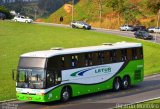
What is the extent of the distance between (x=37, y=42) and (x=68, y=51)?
1395 inches

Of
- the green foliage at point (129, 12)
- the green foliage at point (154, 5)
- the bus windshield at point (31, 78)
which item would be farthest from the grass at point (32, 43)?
the green foliage at point (129, 12)

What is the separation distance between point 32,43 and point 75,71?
34.2m

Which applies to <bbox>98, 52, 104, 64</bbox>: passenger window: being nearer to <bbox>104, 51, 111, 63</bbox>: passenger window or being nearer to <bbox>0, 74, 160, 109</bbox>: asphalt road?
<bbox>104, 51, 111, 63</bbox>: passenger window

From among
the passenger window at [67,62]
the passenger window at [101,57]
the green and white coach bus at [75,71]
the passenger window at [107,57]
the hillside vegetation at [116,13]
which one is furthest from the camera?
the hillside vegetation at [116,13]

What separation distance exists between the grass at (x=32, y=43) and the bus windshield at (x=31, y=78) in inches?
247

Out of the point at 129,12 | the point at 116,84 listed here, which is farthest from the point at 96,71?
the point at 129,12

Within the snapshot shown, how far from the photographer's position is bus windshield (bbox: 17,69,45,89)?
83.8ft

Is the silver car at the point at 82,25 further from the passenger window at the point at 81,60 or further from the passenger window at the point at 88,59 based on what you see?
the passenger window at the point at 81,60

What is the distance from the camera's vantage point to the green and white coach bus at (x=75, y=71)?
25719 mm

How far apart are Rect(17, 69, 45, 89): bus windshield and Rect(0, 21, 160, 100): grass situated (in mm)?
6283

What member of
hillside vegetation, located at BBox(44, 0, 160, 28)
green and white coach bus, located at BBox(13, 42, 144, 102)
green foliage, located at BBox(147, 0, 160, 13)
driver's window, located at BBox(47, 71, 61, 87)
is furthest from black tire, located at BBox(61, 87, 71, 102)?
hillside vegetation, located at BBox(44, 0, 160, 28)

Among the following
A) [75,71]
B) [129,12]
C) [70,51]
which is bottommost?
[75,71]

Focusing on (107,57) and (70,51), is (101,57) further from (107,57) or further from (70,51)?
(70,51)

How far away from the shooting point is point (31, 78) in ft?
84.6
